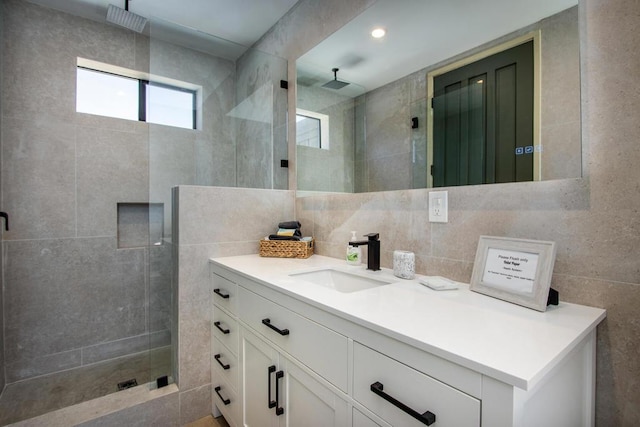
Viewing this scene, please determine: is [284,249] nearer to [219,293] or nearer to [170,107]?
[219,293]

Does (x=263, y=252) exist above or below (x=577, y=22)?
below

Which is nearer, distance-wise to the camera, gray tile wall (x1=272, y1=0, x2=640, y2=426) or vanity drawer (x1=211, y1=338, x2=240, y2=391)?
gray tile wall (x1=272, y1=0, x2=640, y2=426)

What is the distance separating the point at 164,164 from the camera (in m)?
2.14

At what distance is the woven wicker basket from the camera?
1.80 m

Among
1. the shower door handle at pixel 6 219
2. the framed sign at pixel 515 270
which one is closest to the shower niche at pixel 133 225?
the shower door handle at pixel 6 219

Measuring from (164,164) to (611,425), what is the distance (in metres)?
2.51

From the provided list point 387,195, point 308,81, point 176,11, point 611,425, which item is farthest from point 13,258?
point 611,425

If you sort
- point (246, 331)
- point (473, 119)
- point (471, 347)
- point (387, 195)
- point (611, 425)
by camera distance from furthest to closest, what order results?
point (387, 195)
point (246, 331)
point (473, 119)
point (611, 425)
point (471, 347)

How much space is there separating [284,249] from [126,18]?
2.29 metres

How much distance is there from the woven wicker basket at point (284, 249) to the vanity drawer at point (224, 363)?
1.82 ft

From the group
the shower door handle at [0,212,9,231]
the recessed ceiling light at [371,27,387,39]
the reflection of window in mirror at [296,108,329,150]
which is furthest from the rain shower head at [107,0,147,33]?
the recessed ceiling light at [371,27,387,39]

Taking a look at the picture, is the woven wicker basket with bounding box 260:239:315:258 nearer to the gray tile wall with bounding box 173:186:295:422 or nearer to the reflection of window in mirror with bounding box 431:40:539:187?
the gray tile wall with bounding box 173:186:295:422

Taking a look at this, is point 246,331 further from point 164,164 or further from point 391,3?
point 391,3

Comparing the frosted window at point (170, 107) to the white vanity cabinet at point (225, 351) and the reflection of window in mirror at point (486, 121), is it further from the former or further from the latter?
the reflection of window in mirror at point (486, 121)
